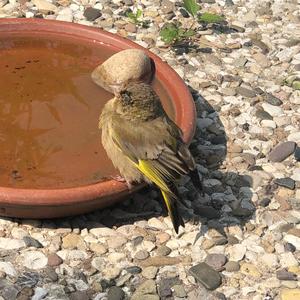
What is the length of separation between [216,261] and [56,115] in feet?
4.72

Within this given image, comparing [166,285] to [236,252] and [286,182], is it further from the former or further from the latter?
[286,182]

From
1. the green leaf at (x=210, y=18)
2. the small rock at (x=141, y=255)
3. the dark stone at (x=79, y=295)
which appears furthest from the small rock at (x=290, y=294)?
the green leaf at (x=210, y=18)

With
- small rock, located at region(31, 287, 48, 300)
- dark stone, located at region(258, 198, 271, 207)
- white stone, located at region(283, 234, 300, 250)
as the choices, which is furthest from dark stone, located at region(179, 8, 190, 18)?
small rock, located at region(31, 287, 48, 300)

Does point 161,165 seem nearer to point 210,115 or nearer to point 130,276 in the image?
point 130,276

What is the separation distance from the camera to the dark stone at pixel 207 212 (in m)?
4.57

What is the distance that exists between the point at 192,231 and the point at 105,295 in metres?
0.74

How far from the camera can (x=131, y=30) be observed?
6.29 meters

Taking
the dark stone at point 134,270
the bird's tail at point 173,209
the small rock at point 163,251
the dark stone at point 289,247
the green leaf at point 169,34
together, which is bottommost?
the dark stone at point 289,247

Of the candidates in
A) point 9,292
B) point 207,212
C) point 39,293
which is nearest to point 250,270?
point 207,212

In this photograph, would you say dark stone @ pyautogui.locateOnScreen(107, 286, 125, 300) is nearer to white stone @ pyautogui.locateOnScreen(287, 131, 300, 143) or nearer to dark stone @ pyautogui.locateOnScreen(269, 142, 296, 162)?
dark stone @ pyautogui.locateOnScreen(269, 142, 296, 162)

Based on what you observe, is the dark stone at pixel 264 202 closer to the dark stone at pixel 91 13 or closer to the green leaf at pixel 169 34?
the green leaf at pixel 169 34

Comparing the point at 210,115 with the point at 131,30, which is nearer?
the point at 210,115

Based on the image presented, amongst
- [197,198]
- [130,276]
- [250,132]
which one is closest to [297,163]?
[250,132]

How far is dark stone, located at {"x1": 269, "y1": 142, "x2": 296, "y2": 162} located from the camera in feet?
16.8
